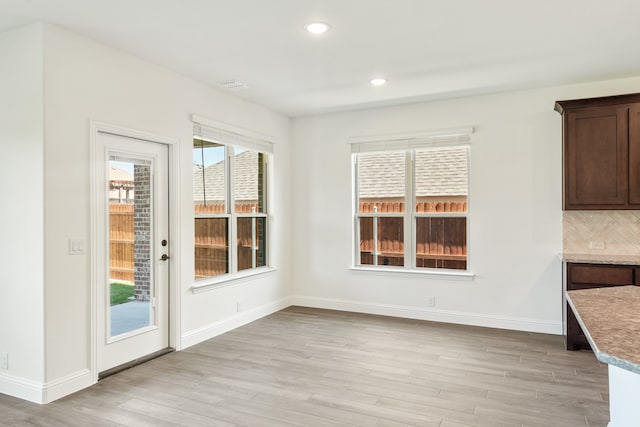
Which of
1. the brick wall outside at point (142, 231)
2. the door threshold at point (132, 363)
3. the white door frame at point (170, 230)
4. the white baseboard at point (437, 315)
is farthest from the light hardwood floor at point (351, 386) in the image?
the brick wall outside at point (142, 231)

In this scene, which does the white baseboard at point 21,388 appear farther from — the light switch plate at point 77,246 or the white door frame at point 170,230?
the light switch plate at point 77,246

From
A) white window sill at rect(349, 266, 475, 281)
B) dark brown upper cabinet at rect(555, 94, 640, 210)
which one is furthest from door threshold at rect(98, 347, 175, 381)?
dark brown upper cabinet at rect(555, 94, 640, 210)

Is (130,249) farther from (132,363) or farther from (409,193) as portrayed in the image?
(409,193)

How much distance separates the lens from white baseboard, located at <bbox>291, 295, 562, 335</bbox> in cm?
477

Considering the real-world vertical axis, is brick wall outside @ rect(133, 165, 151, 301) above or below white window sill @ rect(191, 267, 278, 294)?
above

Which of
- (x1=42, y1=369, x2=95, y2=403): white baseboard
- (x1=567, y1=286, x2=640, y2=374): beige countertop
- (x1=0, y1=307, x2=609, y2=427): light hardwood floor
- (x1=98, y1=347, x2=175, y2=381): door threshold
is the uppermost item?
(x1=567, y1=286, x2=640, y2=374): beige countertop

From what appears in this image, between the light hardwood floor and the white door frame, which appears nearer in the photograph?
the light hardwood floor

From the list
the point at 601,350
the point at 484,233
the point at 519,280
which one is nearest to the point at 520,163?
the point at 484,233

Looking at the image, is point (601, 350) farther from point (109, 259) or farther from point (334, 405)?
point (109, 259)

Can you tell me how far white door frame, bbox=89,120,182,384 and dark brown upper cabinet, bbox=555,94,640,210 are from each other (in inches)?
153

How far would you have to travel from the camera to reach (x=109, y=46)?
352cm

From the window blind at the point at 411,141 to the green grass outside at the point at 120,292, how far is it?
3239 millimetres

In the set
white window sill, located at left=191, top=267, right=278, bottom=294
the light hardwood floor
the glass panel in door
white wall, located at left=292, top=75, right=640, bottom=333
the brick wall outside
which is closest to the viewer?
the light hardwood floor

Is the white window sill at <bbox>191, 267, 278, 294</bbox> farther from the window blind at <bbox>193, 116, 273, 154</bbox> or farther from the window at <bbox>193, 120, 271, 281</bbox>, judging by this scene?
the window blind at <bbox>193, 116, 273, 154</bbox>
